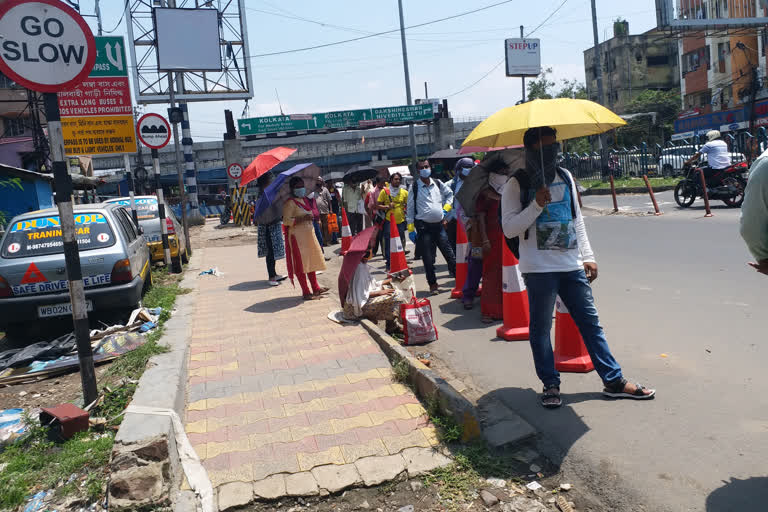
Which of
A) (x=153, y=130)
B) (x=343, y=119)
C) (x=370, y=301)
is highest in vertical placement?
(x=343, y=119)

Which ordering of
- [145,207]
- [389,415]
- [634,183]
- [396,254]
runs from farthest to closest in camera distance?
[634,183] < [145,207] < [396,254] < [389,415]

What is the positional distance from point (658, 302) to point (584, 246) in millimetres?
3225

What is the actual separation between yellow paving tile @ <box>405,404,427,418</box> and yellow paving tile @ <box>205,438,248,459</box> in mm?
1103

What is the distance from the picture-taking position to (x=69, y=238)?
4566mm

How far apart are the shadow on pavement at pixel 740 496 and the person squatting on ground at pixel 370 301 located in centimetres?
392

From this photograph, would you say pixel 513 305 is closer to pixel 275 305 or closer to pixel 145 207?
pixel 275 305

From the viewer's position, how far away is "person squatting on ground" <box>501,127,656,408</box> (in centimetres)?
402

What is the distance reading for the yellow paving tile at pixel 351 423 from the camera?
13.6 feet

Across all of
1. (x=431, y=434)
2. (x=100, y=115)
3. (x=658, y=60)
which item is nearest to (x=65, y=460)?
(x=431, y=434)

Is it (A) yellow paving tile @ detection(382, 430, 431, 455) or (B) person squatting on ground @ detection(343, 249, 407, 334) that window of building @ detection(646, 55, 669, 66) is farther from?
(A) yellow paving tile @ detection(382, 430, 431, 455)

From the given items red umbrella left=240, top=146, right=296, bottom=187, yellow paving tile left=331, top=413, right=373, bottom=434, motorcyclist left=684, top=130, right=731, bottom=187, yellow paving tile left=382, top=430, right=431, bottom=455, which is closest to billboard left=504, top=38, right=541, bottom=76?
motorcyclist left=684, top=130, right=731, bottom=187

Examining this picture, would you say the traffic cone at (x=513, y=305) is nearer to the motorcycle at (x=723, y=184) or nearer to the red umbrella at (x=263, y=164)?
the red umbrella at (x=263, y=164)

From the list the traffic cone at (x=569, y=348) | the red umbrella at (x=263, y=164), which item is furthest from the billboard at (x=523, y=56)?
the traffic cone at (x=569, y=348)

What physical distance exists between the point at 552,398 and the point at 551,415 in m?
0.12
